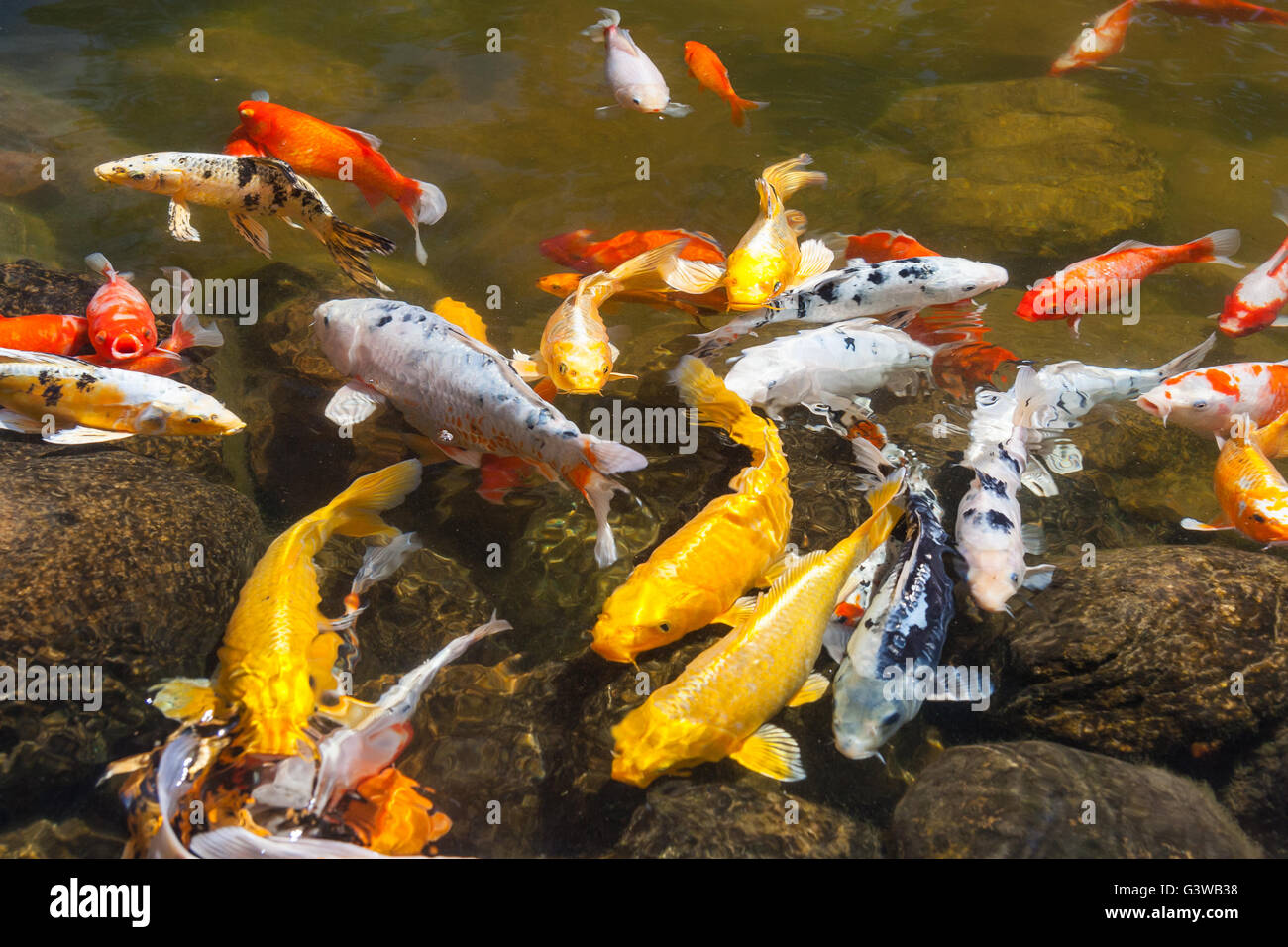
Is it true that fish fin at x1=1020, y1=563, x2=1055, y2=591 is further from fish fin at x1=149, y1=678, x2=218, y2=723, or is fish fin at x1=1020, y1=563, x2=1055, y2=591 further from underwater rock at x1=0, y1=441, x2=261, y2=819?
underwater rock at x1=0, y1=441, x2=261, y2=819

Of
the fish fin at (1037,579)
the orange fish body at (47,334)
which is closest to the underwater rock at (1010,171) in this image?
the fish fin at (1037,579)

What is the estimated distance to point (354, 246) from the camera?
505 cm

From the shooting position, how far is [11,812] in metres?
3.45

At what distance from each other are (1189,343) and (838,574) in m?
4.36

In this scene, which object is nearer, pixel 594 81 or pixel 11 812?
pixel 11 812

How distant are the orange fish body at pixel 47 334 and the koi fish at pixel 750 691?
4.33 meters

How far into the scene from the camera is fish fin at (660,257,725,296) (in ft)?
17.3

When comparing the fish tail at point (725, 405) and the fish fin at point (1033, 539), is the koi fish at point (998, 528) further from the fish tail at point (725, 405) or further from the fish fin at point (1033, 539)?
the fish tail at point (725, 405)

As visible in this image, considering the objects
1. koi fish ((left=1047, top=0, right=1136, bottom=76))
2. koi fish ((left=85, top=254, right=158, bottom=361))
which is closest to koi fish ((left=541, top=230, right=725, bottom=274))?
koi fish ((left=85, top=254, right=158, bottom=361))

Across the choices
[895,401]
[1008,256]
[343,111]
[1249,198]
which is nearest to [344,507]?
[895,401]

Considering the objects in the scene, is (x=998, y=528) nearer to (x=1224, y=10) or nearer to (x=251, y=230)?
(x=251, y=230)

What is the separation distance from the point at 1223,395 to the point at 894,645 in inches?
119

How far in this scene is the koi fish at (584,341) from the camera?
14.6 feet
